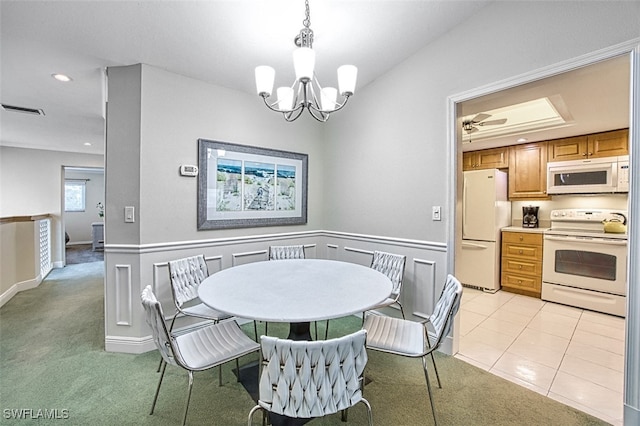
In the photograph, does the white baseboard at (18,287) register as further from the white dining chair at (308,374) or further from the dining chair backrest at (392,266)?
the dining chair backrest at (392,266)

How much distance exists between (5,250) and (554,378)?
617cm

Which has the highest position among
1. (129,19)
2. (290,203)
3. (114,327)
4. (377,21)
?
(377,21)

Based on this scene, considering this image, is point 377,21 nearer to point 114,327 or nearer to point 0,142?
point 114,327

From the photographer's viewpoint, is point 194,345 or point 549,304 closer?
point 194,345

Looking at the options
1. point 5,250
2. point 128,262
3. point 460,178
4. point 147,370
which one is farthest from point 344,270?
point 5,250

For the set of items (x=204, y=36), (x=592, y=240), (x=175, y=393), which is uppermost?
(x=204, y=36)

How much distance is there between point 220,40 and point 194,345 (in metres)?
2.23

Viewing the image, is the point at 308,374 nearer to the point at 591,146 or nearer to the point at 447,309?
the point at 447,309

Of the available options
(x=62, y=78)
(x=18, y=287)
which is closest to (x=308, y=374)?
(x=62, y=78)

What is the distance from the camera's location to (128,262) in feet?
7.97

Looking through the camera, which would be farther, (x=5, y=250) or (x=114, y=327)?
(x=5, y=250)

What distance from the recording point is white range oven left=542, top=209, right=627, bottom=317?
127 inches

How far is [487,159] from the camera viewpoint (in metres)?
4.68

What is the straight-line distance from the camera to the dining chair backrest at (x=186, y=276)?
90.7 inches
